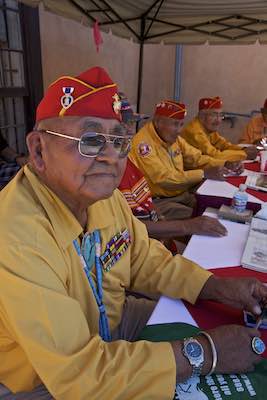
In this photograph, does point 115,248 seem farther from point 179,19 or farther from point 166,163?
point 179,19

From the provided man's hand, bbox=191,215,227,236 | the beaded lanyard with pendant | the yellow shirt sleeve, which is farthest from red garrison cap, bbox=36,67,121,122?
the yellow shirt sleeve

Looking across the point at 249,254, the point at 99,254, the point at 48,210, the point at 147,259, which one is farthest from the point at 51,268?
the point at 249,254

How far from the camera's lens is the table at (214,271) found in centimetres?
108

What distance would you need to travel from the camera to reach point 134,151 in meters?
3.03

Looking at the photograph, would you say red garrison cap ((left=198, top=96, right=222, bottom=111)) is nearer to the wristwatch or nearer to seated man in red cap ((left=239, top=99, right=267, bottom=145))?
seated man in red cap ((left=239, top=99, right=267, bottom=145))

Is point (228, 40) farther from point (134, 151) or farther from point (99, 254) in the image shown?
point (99, 254)

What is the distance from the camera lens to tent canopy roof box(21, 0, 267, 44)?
138 inches

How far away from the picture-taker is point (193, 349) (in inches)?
35.7

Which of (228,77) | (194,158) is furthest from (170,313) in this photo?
(228,77)

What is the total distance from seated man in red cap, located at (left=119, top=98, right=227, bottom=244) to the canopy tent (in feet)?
6.22

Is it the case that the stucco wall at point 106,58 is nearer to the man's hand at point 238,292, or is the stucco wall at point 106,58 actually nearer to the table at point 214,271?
the table at point 214,271

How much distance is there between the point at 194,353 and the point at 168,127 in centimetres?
252

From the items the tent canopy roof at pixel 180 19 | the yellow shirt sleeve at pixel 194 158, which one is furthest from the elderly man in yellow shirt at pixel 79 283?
the yellow shirt sleeve at pixel 194 158

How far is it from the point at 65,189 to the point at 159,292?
0.60 m
